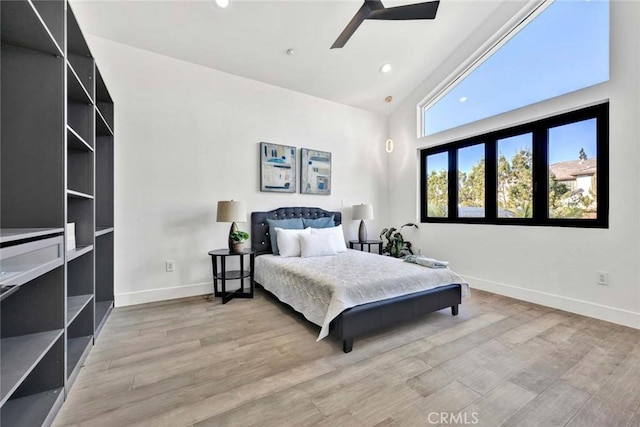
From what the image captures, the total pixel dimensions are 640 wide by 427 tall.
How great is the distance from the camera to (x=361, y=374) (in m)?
1.80

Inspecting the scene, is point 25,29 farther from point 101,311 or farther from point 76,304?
point 101,311

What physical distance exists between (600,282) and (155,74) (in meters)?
5.55

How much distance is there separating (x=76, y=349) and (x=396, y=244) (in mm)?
4185

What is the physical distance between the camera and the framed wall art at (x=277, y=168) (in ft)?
12.8

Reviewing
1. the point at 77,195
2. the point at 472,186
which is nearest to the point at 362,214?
the point at 472,186

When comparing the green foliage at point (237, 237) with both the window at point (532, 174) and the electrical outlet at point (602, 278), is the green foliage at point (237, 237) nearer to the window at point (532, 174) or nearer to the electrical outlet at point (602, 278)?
the window at point (532, 174)

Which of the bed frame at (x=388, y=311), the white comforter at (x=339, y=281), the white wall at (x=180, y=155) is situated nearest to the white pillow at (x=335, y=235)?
the white comforter at (x=339, y=281)

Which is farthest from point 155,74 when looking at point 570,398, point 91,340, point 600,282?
point 600,282

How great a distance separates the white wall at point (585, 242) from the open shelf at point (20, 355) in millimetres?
4407

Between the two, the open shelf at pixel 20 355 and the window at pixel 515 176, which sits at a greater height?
the window at pixel 515 176

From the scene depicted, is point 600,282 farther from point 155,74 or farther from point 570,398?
point 155,74
